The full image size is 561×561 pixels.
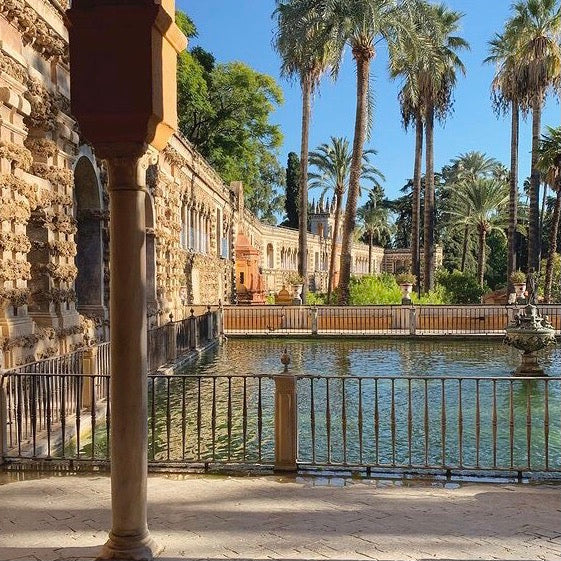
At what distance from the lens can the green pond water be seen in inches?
275

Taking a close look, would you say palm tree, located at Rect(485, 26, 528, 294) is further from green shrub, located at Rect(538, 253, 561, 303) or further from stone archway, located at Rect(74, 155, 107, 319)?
stone archway, located at Rect(74, 155, 107, 319)

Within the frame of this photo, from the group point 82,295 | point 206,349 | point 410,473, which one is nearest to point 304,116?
point 206,349

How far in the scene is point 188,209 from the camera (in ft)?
88.9

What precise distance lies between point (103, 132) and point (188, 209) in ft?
76.0

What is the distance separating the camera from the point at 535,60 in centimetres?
3347

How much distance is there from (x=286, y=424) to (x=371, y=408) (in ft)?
16.1

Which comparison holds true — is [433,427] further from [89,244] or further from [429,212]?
[429,212]

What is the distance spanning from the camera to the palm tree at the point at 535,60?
33188mm

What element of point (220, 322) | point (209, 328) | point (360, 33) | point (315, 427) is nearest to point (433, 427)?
point (315, 427)

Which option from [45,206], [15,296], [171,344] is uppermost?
[45,206]

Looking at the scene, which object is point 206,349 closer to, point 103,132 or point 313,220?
point 103,132

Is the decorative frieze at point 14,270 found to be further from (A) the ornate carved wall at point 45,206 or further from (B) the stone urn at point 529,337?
(B) the stone urn at point 529,337

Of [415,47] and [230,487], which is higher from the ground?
[415,47]

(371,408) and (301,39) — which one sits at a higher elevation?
(301,39)
